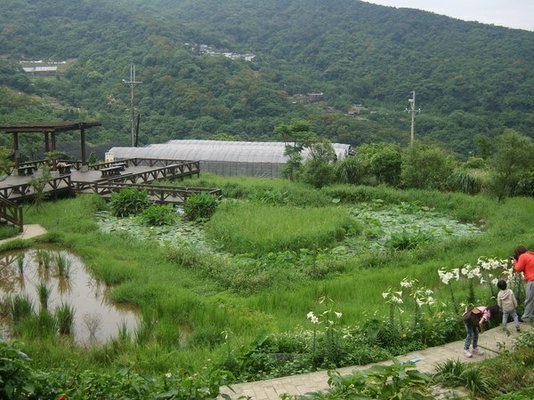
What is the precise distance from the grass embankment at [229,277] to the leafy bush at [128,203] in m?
1.03

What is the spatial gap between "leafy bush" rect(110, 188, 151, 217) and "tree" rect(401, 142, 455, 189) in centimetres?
1066

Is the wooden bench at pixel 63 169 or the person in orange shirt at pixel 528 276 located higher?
the person in orange shirt at pixel 528 276

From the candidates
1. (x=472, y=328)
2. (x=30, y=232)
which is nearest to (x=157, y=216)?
(x=30, y=232)

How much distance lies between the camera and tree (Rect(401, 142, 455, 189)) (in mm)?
23734

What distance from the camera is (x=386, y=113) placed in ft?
175

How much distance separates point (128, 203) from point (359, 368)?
14503mm

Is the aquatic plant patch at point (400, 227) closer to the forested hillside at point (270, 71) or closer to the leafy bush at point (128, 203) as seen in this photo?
the leafy bush at point (128, 203)

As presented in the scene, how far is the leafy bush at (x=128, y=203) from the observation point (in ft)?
68.5

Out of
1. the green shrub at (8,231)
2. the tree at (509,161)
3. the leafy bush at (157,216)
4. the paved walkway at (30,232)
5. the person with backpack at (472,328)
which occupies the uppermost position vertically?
the tree at (509,161)

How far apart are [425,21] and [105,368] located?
76490 mm

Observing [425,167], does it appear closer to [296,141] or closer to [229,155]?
[296,141]

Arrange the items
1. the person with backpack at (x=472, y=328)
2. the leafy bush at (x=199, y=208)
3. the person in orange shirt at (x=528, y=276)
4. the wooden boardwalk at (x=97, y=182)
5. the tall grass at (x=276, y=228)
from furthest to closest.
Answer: the wooden boardwalk at (x=97, y=182)
the leafy bush at (x=199, y=208)
the tall grass at (x=276, y=228)
the person in orange shirt at (x=528, y=276)
the person with backpack at (x=472, y=328)

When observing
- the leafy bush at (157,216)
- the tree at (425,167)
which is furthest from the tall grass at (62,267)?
the tree at (425,167)

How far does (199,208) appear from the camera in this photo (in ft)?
65.4
